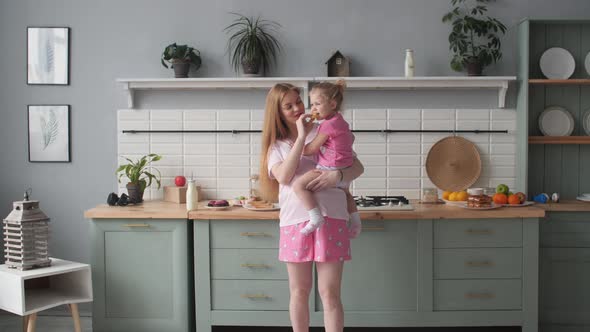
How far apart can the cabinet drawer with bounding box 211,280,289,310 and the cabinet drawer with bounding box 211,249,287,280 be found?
1.4 inches

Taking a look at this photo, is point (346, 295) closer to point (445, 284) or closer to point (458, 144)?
point (445, 284)

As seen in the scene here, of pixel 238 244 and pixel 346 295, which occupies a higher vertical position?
pixel 238 244

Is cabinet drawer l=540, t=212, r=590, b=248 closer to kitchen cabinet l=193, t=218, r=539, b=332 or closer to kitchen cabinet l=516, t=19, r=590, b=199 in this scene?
kitchen cabinet l=193, t=218, r=539, b=332

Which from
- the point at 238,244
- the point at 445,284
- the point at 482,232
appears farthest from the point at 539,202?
the point at 238,244

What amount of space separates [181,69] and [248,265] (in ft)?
4.50

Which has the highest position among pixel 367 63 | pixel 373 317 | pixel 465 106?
pixel 367 63

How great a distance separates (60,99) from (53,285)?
4.28ft

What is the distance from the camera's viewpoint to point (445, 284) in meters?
3.40

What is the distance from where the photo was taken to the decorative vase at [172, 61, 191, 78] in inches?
151

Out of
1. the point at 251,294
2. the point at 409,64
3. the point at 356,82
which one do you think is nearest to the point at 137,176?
the point at 251,294

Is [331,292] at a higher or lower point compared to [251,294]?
higher

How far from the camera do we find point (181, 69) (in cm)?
383

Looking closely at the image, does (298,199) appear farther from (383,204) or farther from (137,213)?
(137,213)

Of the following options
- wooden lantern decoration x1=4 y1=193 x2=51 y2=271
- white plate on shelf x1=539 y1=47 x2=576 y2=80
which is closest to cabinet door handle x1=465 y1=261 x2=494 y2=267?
white plate on shelf x1=539 y1=47 x2=576 y2=80
